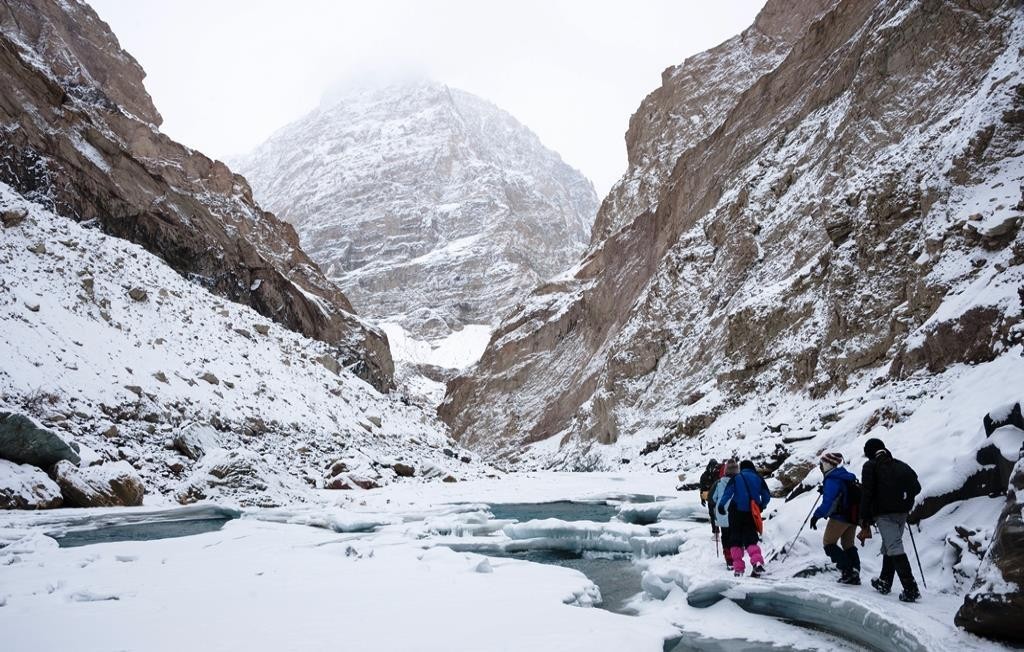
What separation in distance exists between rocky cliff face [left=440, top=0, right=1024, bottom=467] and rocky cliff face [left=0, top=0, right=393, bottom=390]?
20.9m

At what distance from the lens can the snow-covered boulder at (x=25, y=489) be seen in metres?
11.8

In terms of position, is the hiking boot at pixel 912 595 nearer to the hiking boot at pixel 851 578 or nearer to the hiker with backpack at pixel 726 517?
the hiking boot at pixel 851 578

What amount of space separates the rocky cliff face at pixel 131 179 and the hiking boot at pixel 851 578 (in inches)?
1268

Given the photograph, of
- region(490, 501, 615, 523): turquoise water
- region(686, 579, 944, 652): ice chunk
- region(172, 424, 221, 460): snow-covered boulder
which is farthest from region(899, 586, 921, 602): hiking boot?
region(172, 424, 221, 460): snow-covered boulder

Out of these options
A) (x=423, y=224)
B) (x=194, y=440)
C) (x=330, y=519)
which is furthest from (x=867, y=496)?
(x=423, y=224)

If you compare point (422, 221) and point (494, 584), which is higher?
point (422, 221)

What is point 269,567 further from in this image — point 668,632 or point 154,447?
point 154,447

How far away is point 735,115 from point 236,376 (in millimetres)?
35996

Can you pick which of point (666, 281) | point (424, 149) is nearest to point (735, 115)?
point (666, 281)

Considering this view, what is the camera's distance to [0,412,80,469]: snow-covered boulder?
1173 cm

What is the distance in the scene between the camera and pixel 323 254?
145875mm

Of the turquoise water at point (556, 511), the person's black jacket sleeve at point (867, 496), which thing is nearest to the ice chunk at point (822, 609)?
the person's black jacket sleeve at point (867, 496)

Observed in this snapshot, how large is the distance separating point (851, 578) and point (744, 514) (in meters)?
1.37

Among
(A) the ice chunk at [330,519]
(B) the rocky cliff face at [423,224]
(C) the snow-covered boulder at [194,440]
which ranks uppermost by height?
(B) the rocky cliff face at [423,224]
